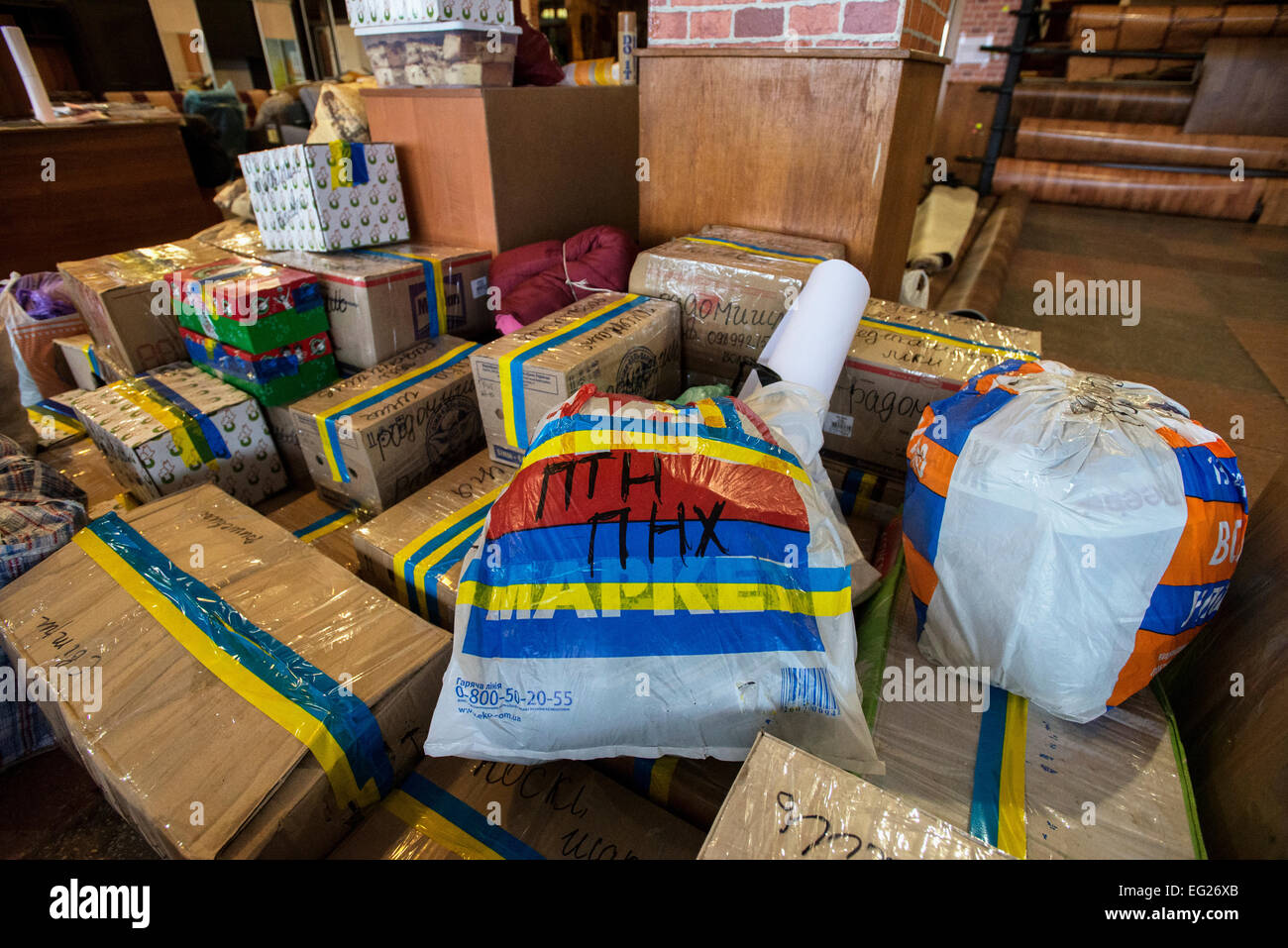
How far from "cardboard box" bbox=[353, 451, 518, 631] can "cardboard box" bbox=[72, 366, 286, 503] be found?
2.07ft

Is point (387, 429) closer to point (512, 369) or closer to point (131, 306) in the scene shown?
point (512, 369)

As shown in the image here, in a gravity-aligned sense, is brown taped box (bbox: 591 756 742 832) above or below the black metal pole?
below

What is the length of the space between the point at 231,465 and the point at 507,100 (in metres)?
1.25

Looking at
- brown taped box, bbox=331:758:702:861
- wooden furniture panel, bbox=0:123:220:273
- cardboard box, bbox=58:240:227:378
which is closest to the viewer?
brown taped box, bbox=331:758:702:861

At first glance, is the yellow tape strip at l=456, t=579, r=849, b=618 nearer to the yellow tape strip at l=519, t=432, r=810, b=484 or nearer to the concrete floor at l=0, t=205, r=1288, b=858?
the yellow tape strip at l=519, t=432, r=810, b=484

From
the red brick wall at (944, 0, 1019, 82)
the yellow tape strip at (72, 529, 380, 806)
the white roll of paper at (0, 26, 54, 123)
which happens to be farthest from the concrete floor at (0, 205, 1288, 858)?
the white roll of paper at (0, 26, 54, 123)

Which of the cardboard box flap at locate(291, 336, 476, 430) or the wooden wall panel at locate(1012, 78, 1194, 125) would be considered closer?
the cardboard box flap at locate(291, 336, 476, 430)

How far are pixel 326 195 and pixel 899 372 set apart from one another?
61.9 inches

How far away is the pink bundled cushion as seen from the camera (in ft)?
5.45

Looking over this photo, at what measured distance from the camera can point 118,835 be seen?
110cm

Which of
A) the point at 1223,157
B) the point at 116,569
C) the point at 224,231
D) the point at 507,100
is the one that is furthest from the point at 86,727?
the point at 1223,157

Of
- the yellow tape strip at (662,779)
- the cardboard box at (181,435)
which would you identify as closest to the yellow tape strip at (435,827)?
the yellow tape strip at (662,779)

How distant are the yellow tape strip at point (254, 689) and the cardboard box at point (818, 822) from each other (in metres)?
0.54

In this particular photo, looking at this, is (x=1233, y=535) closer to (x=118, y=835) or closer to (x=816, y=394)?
(x=816, y=394)
